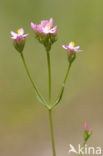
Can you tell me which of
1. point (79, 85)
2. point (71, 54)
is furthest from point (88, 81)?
point (71, 54)

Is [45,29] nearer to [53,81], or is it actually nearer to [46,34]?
[46,34]

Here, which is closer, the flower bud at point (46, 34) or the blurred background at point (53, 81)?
the flower bud at point (46, 34)

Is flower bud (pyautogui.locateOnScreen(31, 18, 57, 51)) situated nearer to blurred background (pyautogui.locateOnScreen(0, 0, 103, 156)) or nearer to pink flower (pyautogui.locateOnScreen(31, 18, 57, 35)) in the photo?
pink flower (pyautogui.locateOnScreen(31, 18, 57, 35))

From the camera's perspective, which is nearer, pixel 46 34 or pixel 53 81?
pixel 46 34

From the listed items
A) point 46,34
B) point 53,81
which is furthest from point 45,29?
point 53,81

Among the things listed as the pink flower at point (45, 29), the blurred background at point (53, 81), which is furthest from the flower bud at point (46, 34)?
the blurred background at point (53, 81)

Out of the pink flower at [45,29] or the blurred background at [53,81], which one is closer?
the pink flower at [45,29]

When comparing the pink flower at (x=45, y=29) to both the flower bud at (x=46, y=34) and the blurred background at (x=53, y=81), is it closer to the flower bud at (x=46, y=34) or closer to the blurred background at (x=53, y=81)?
the flower bud at (x=46, y=34)

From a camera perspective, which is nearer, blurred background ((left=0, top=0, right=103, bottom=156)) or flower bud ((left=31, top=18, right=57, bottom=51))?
flower bud ((left=31, top=18, right=57, bottom=51))

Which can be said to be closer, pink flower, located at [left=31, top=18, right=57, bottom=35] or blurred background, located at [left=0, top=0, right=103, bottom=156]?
pink flower, located at [left=31, top=18, right=57, bottom=35]

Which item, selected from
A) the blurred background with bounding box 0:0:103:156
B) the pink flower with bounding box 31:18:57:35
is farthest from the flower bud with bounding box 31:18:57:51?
the blurred background with bounding box 0:0:103:156
